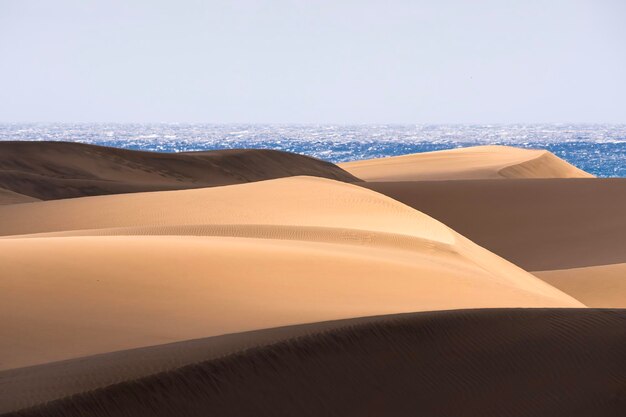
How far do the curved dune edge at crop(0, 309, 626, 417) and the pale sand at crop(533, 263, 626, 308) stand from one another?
229 inches

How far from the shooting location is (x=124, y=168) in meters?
23.2

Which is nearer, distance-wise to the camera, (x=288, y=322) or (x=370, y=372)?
(x=370, y=372)

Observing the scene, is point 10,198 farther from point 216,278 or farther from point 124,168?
point 124,168

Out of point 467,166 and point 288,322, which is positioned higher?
point 288,322

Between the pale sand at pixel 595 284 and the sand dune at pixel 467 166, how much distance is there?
22963 millimetres

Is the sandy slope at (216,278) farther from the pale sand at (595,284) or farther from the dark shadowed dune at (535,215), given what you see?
the dark shadowed dune at (535,215)

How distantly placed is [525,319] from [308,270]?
2.13m

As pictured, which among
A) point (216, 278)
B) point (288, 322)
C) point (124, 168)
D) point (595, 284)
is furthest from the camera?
point (124, 168)

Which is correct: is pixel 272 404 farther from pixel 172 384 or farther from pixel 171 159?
pixel 171 159

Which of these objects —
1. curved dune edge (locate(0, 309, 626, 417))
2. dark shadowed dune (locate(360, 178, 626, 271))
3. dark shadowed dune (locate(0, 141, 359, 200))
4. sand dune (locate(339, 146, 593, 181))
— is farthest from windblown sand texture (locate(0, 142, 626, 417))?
sand dune (locate(339, 146, 593, 181))

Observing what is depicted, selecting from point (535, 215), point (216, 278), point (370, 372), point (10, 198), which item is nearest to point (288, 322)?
point (370, 372)

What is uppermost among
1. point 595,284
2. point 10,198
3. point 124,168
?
point 10,198

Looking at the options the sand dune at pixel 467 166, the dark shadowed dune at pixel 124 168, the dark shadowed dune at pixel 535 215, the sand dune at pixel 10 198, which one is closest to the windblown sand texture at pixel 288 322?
the sand dune at pixel 10 198

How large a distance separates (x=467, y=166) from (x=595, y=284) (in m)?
29.3
